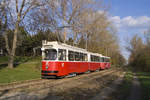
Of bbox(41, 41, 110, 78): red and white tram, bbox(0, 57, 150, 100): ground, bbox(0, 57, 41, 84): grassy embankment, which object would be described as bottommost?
bbox(0, 57, 150, 100): ground

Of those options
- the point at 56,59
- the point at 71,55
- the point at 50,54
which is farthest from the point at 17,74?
the point at 71,55

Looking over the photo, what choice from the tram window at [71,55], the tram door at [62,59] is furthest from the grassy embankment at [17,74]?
the tram window at [71,55]

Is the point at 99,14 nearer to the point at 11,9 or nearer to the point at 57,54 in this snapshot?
the point at 11,9

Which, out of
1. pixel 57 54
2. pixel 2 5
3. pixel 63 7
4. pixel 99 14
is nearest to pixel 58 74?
pixel 57 54

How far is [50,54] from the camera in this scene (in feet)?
51.5

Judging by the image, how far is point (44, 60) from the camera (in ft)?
51.5

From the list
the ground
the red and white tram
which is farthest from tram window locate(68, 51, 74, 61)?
the ground

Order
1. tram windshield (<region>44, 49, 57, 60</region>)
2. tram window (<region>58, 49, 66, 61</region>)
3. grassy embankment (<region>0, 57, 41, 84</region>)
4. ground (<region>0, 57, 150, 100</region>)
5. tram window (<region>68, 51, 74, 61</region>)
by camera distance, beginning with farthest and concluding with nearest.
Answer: tram window (<region>68, 51, 74, 61</region>) < tram window (<region>58, 49, 66, 61</region>) < tram windshield (<region>44, 49, 57, 60</region>) < grassy embankment (<region>0, 57, 41, 84</region>) < ground (<region>0, 57, 150, 100</region>)

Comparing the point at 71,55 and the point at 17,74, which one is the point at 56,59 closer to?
the point at 71,55

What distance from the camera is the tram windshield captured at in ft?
51.0

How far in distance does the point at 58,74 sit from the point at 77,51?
4.68 m

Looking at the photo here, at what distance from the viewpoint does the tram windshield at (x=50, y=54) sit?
15.5m

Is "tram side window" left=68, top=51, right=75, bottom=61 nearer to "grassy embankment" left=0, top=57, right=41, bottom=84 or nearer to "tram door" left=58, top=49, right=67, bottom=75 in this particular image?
"tram door" left=58, top=49, right=67, bottom=75

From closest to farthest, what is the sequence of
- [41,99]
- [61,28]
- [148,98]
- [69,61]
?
[41,99], [148,98], [69,61], [61,28]
